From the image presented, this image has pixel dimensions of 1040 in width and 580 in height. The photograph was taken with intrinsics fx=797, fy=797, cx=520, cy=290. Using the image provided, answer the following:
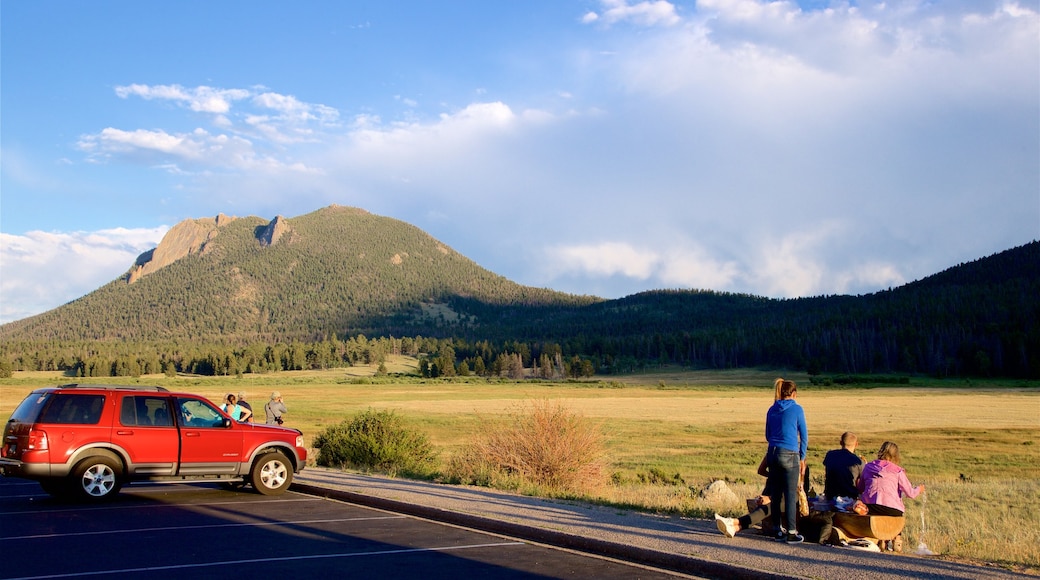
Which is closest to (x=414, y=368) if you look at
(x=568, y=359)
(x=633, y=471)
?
(x=568, y=359)

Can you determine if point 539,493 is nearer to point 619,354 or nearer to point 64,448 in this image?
point 64,448

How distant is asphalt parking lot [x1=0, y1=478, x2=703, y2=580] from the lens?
798cm

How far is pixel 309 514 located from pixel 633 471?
715 inches

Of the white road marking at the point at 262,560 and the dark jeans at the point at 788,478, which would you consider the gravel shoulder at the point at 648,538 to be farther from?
the white road marking at the point at 262,560

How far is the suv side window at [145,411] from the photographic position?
12906 mm

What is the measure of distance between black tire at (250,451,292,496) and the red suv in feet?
0.06

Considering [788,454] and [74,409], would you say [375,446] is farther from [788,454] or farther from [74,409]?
[788,454]

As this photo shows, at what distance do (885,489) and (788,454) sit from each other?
145cm

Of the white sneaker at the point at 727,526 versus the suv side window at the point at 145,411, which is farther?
the suv side window at the point at 145,411

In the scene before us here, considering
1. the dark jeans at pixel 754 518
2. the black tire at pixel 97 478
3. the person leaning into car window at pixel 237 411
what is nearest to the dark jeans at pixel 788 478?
the dark jeans at pixel 754 518

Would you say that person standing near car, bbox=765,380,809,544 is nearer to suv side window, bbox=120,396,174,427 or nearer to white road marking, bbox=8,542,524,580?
white road marking, bbox=8,542,524,580

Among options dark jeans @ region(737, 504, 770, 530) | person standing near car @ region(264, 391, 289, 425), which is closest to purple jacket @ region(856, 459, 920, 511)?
dark jeans @ region(737, 504, 770, 530)

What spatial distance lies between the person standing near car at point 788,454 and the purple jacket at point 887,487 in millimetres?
1023

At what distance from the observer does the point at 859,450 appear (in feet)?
115
